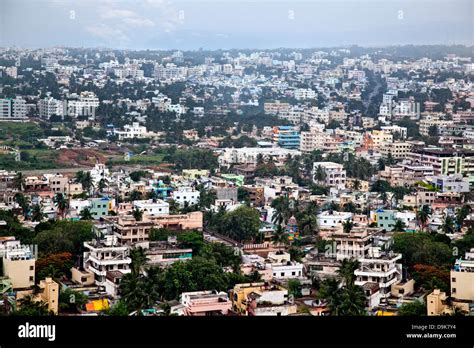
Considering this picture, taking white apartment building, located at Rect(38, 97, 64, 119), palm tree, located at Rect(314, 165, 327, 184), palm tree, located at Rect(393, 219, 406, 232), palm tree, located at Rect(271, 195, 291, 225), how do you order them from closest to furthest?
palm tree, located at Rect(393, 219, 406, 232)
palm tree, located at Rect(271, 195, 291, 225)
palm tree, located at Rect(314, 165, 327, 184)
white apartment building, located at Rect(38, 97, 64, 119)

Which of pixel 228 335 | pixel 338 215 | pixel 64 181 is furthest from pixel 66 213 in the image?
pixel 228 335

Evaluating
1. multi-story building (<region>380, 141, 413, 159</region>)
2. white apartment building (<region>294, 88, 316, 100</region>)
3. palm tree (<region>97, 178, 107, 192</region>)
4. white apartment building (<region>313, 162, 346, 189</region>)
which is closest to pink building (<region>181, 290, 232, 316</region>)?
palm tree (<region>97, 178, 107, 192</region>)

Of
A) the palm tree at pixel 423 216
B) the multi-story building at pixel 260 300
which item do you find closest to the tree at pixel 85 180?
the palm tree at pixel 423 216

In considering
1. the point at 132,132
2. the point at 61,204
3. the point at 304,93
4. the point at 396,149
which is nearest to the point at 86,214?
the point at 61,204

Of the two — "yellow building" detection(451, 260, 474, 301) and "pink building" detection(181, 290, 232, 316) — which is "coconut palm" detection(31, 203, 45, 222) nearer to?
"pink building" detection(181, 290, 232, 316)

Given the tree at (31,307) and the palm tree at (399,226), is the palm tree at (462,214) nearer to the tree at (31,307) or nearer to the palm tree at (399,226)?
the palm tree at (399,226)

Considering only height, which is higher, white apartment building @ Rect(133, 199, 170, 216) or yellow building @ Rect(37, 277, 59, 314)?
yellow building @ Rect(37, 277, 59, 314)

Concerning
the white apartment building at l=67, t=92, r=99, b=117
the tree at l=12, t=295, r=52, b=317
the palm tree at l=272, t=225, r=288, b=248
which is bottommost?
the palm tree at l=272, t=225, r=288, b=248
